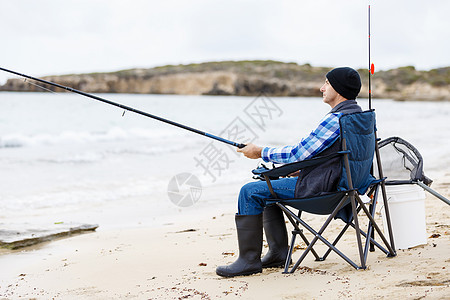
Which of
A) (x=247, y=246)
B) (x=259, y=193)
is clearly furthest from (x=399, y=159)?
(x=247, y=246)

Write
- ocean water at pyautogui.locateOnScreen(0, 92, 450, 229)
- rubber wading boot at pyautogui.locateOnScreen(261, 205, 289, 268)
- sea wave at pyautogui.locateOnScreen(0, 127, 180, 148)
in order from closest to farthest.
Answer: rubber wading boot at pyautogui.locateOnScreen(261, 205, 289, 268), ocean water at pyautogui.locateOnScreen(0, 92, 450, 229), sea wave at pyautogui.locateOnScreen(0, 127, 180, 148)

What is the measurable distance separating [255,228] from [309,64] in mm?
77322

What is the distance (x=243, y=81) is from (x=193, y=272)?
68.6m

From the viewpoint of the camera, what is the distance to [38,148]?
44.9ft

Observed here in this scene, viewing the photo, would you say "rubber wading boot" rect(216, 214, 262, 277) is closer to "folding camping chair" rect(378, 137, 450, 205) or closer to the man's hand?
the man's hand

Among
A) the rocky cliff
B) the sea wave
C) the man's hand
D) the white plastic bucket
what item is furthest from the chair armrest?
the rocky cliff

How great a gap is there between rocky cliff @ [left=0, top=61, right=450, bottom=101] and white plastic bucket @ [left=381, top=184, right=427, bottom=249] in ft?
219

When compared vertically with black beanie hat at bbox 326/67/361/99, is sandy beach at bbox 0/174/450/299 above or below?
below

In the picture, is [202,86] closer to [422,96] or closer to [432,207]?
[422,96]

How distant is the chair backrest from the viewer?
280 cm

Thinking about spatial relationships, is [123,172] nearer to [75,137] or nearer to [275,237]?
[275,237]

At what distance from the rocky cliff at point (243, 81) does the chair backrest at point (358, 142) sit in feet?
220

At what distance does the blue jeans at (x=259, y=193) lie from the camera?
9.91 ft

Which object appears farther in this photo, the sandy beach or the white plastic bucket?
the white plastic bucket
